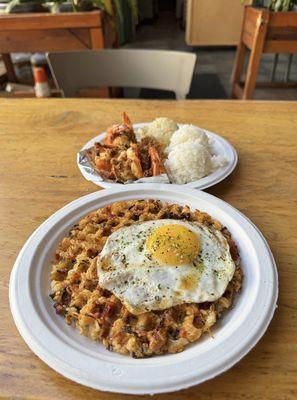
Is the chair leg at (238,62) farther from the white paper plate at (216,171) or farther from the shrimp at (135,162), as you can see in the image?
the shrimp at (135,162)

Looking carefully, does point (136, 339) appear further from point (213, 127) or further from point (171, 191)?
point (213, 127)

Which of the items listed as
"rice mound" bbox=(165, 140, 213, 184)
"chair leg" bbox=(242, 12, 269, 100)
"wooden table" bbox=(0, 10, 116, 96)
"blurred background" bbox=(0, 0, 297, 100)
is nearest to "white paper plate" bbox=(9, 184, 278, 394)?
"rice mound" bbox=(165, 140, 213, 184)

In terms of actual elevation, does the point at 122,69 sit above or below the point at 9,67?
above

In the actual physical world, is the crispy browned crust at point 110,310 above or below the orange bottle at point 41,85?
above

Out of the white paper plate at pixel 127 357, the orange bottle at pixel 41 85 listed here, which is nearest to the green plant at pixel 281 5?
the orange bottle at pixel 41 85

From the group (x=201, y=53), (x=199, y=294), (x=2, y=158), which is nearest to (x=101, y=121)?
(x=2, y=158)

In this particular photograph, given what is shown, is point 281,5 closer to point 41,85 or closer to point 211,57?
point 41,85

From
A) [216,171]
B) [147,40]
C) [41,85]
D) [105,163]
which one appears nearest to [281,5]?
[41,85]
